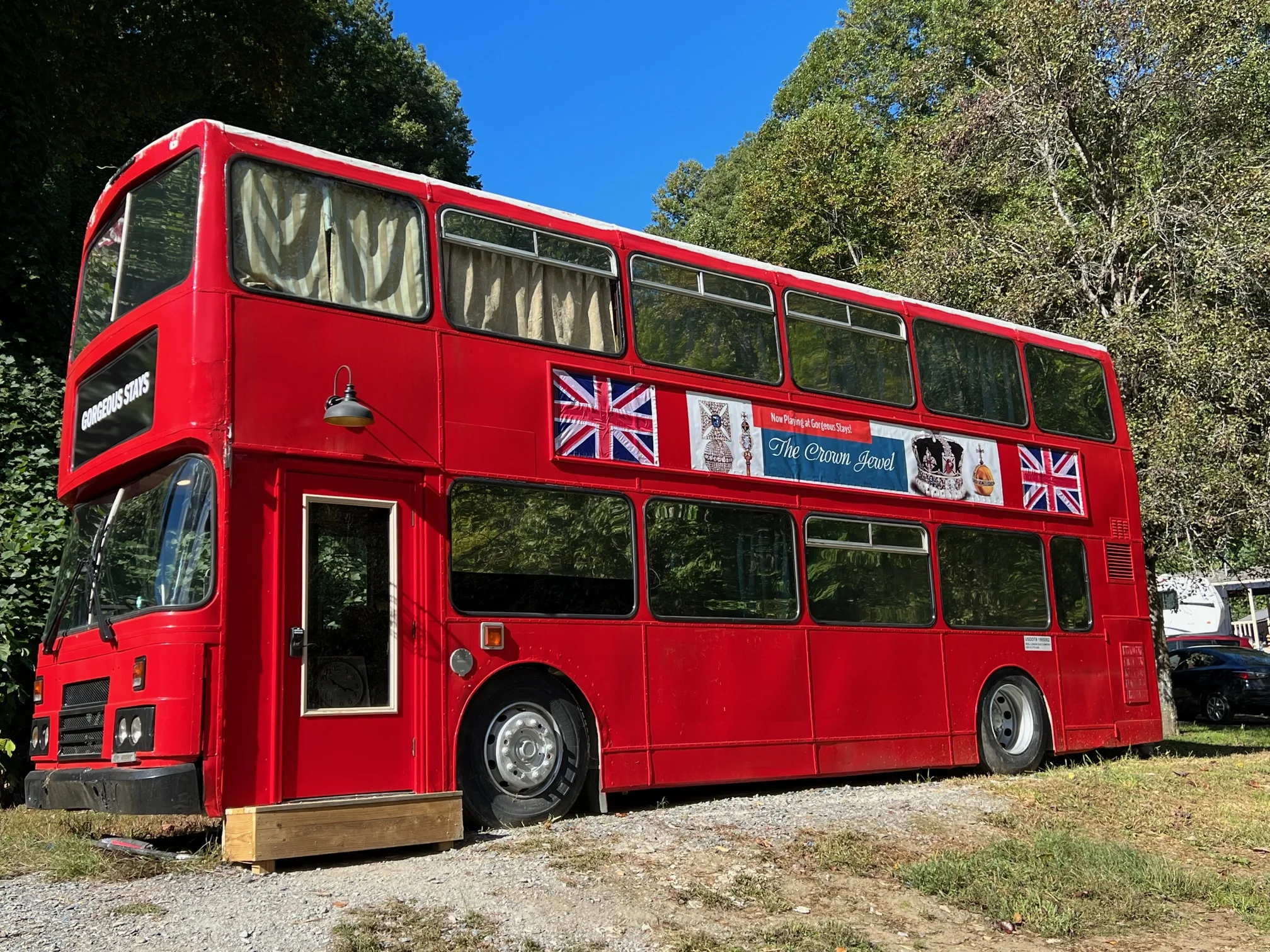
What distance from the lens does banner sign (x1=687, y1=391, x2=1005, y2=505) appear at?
9.82 meters

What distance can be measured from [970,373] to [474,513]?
624 cm

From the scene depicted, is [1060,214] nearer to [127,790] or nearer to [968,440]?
[968,440]

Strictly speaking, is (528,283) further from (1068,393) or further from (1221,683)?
(1221,683)

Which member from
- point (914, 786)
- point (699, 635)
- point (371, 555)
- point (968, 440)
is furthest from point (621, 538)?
point (968, 440)

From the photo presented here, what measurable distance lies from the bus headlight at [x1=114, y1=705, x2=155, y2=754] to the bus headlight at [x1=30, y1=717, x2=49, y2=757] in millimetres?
1268

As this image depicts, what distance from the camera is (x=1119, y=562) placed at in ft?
44.2

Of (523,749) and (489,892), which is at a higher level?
(523,749)

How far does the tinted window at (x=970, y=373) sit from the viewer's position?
11.9 meters

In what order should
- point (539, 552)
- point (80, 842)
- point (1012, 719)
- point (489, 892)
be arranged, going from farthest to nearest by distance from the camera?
point (1012, 719), point (539, 552), point (80, 842), point (489, 892)

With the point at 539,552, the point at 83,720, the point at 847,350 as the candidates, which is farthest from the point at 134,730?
the point at 847,350

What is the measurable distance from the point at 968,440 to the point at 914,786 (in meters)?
3.55

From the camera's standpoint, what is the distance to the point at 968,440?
11961 millimetres

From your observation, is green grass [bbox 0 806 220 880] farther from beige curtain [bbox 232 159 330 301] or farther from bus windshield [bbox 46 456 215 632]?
beige curtain [bbox 232 159 330 301]

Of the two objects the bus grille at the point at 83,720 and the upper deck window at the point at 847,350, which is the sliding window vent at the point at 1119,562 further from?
the bus grille at the point at 83,720
